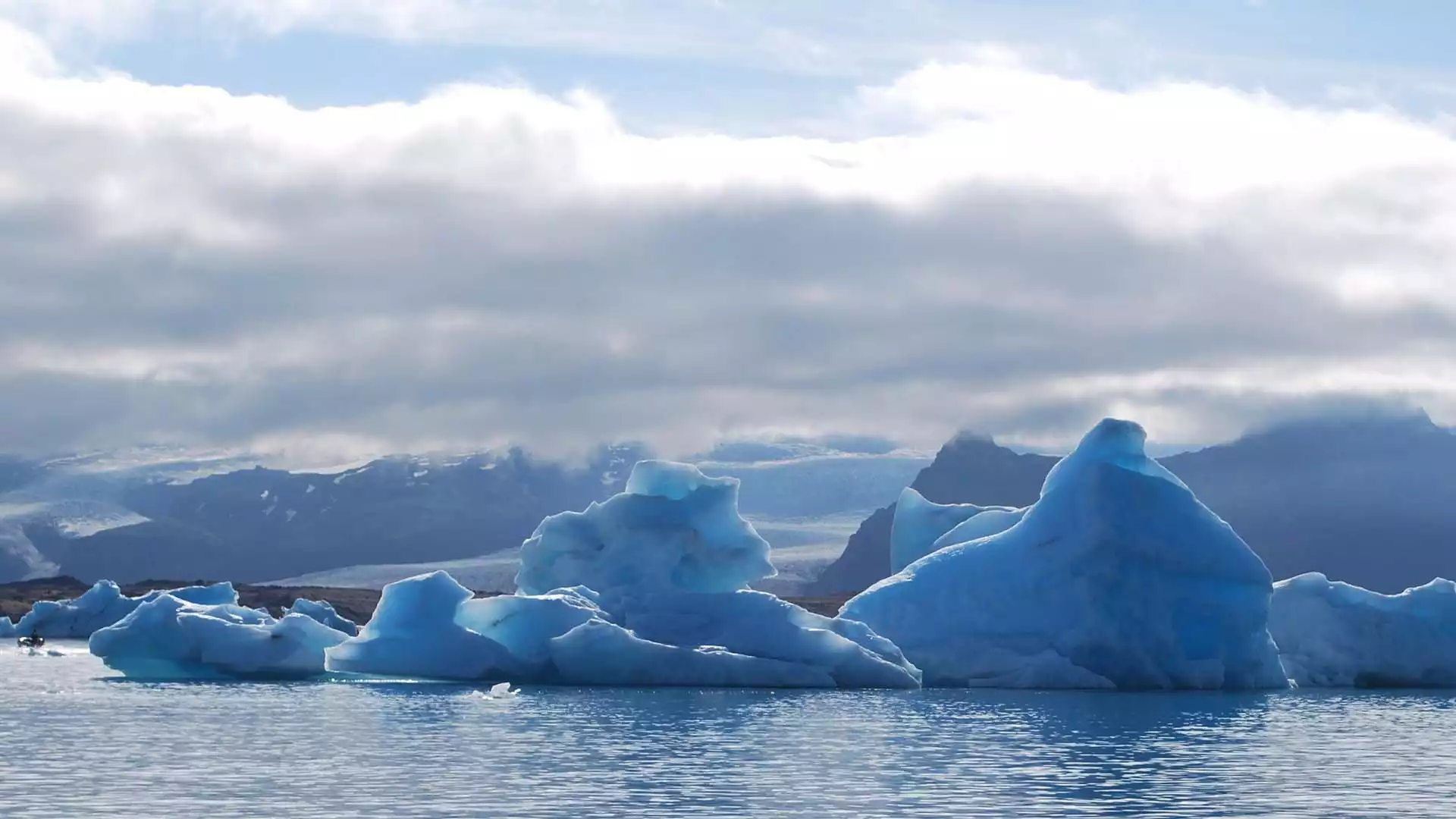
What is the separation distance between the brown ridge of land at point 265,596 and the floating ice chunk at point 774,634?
75767mm

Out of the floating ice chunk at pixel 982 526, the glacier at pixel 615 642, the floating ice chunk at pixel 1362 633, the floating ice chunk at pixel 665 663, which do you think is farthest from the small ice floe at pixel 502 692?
the floating ice chunk at pixel 1362 633

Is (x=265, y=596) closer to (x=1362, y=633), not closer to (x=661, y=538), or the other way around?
(x=661, y=538)

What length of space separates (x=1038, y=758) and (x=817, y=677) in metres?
13.6

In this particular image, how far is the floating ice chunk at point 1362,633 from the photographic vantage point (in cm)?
4694

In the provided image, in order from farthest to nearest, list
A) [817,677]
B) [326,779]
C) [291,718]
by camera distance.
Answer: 1. [817,677]
2. [291,718]
3. [326,779]

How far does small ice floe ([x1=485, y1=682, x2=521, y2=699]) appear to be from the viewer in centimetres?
3766

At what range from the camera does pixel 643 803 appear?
2122 centimetres

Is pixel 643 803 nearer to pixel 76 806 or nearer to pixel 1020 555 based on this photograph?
pixel 76 806

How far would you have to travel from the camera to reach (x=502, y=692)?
38.5 m

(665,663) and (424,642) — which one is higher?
(424,642)

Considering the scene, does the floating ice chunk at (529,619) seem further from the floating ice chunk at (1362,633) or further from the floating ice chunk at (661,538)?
the floating ice chunk at (1362,633)

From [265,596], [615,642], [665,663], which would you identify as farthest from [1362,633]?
[265,596]

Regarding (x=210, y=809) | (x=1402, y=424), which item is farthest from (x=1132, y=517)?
(x=1402, y=424)

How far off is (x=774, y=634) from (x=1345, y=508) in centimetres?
15119
